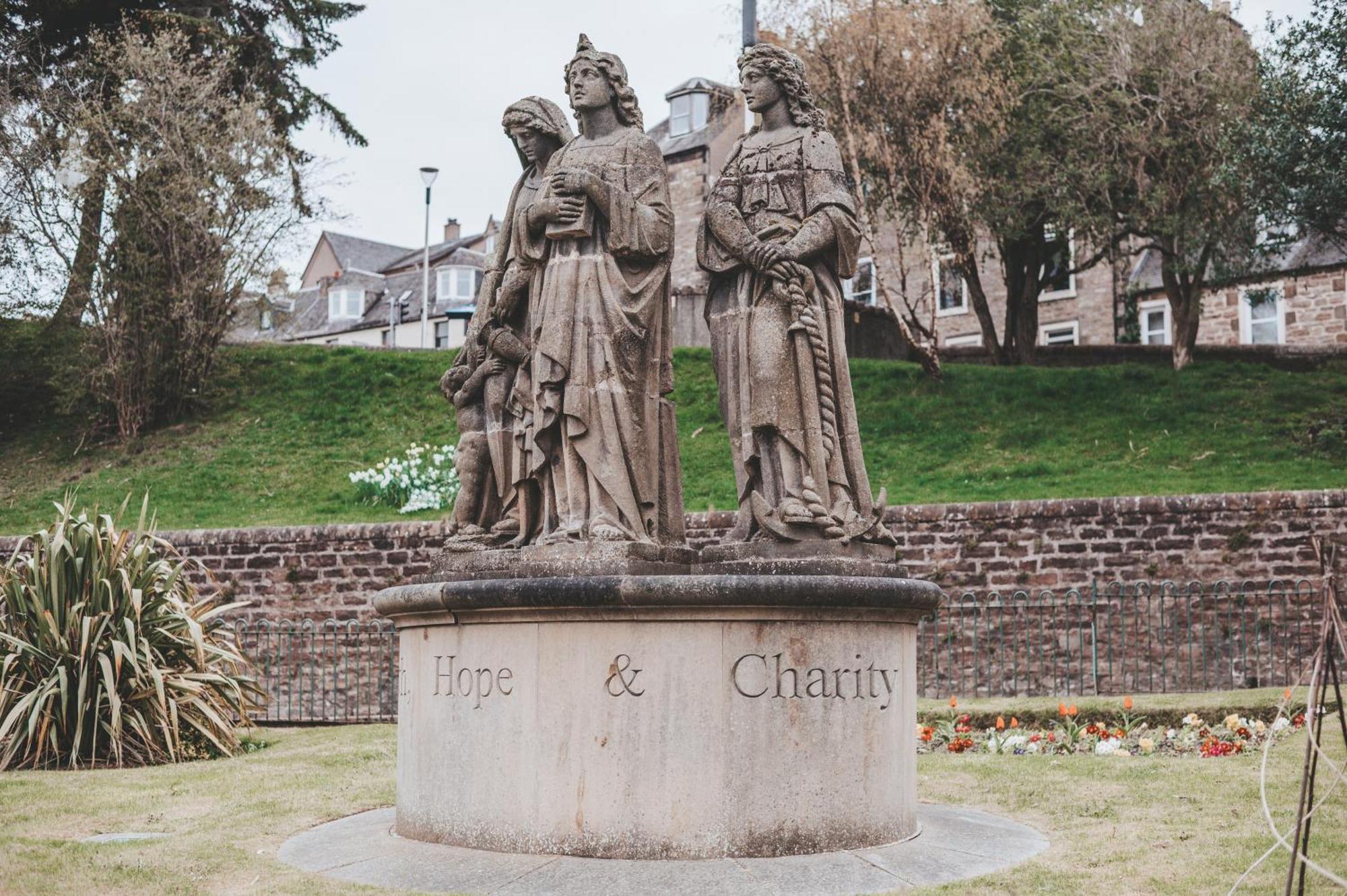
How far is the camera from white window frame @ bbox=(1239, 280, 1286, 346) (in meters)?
33.4

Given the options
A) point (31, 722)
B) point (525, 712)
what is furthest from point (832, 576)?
point (31, 722)

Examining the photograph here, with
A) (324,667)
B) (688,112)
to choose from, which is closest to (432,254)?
(688,112)

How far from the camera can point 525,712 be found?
601 cm

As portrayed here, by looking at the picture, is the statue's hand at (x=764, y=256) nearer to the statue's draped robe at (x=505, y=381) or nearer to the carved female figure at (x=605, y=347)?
the carved female figure at (x=605, y=347)

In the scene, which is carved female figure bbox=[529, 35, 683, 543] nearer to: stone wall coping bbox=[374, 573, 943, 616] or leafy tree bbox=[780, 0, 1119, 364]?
stone wall coping bbox=[374, 573, 943, 616]

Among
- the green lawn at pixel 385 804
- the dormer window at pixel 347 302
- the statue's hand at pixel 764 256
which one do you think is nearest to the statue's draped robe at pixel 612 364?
the statue's hand at pixel 764 256

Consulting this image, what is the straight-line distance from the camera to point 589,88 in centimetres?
679

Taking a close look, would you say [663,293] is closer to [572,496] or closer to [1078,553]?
[572,496]

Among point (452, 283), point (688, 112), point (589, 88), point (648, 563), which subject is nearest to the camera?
point (648, 563)

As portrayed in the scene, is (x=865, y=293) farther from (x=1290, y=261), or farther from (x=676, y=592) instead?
(x=676, y=592)

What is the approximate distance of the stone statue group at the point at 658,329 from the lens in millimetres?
6414

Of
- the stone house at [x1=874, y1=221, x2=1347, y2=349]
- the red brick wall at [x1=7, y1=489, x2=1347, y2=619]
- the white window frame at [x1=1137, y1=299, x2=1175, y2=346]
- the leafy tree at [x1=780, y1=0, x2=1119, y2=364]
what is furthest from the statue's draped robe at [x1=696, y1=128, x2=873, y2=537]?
the white window frame at [x1=1137, y1=299, x2=1175, y2=346]

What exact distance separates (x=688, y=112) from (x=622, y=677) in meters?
36.4

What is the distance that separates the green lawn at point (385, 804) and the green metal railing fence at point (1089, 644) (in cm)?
364
